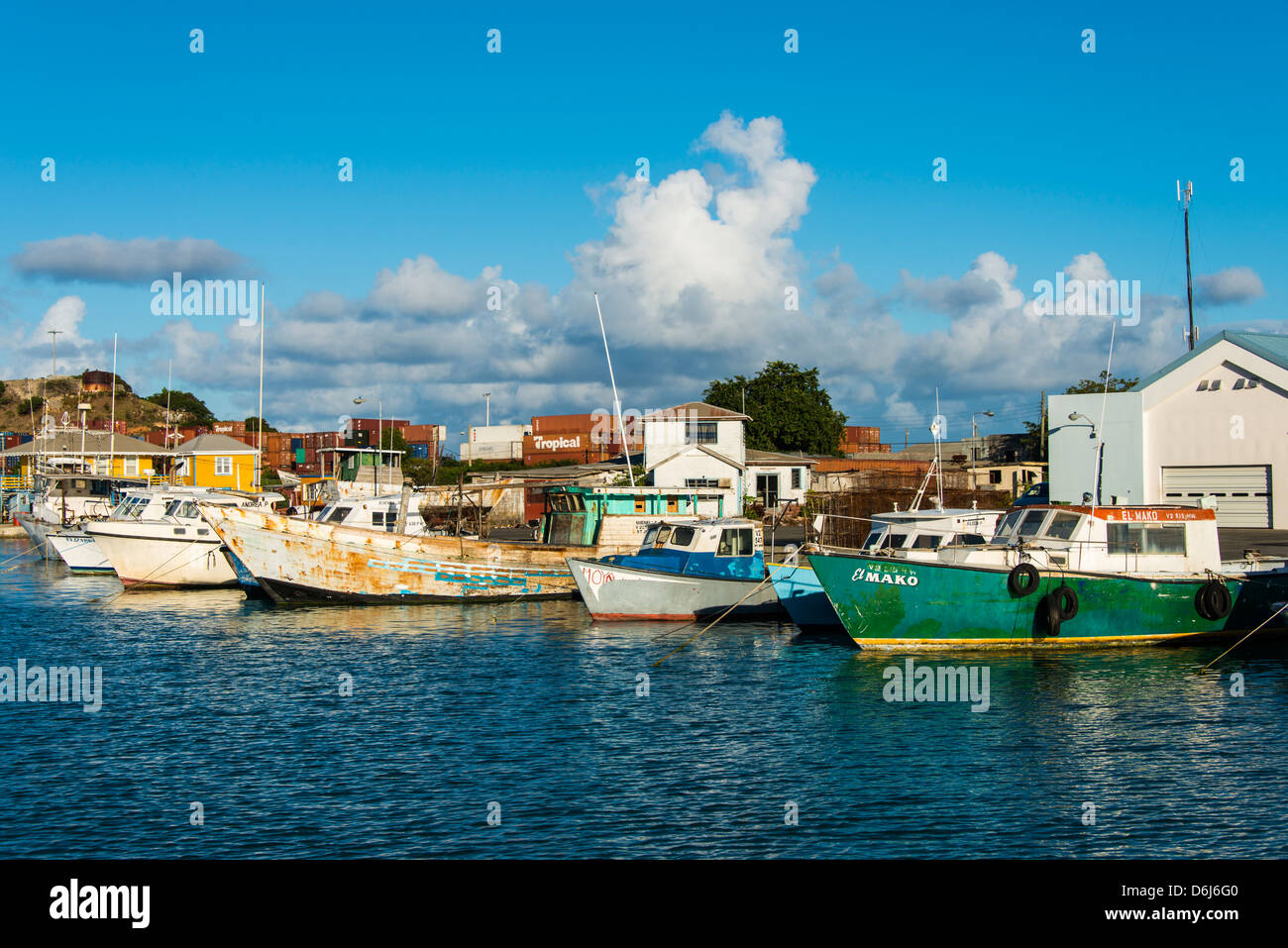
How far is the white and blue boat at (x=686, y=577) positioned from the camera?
29734 mm

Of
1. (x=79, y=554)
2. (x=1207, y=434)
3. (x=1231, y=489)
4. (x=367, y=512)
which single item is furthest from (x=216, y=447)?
(x=1231, y=489)

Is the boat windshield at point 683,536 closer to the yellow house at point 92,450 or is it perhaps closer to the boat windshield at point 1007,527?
the boat windshield at point 1007,527

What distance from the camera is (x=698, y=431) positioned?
57188 millimetres

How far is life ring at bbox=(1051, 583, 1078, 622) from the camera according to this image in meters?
23.4

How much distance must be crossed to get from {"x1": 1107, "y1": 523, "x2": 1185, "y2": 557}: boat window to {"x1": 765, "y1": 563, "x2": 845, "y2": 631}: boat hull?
742 cm

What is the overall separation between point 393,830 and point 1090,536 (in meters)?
17.5

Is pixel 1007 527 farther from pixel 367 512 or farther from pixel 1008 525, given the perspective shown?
pixel 367 512

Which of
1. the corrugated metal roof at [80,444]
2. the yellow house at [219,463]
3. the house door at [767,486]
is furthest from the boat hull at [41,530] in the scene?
the house door at [767,486]

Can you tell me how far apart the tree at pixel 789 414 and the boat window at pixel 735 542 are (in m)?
49.5

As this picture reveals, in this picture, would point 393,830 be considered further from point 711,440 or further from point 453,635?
point 711,440

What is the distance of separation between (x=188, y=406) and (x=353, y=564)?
122 meters

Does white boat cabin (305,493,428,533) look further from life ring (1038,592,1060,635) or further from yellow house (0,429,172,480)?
yellow house (0,429,172,480)
